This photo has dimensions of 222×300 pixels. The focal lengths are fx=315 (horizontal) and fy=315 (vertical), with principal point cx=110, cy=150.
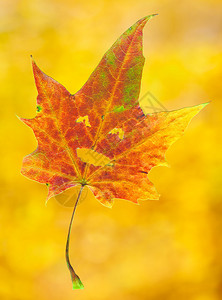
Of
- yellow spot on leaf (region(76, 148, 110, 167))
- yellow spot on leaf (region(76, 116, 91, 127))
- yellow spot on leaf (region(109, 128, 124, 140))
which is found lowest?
yellow spot on leaf (region(76, 148, 110, 167))

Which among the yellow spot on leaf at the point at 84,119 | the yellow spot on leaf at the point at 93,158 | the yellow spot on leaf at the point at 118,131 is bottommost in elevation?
the yellow spot on leaf at the point at 93,158

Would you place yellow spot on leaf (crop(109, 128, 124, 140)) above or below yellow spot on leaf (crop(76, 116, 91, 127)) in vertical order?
below

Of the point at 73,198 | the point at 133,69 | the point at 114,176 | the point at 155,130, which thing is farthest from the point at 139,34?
the point at 73,198

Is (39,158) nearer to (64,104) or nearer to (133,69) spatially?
(64,104)

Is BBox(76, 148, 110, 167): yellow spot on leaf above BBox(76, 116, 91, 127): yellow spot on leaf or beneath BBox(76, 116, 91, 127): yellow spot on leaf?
beneath

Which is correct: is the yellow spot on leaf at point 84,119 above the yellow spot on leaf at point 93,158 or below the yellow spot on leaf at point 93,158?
above

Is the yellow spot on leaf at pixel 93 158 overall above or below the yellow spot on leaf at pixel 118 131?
below
